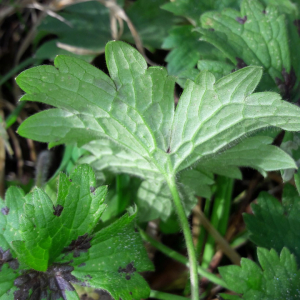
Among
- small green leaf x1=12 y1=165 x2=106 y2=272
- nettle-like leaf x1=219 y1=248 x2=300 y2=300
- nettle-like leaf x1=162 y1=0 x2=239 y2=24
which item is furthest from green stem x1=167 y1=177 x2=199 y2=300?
nettle-like leaf x1=162 y1=0 x2=239 y2=24

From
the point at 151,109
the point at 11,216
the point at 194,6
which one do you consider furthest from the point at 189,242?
the point at 194,6

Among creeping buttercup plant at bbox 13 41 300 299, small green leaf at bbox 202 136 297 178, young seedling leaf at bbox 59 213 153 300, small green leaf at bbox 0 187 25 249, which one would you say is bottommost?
young seedling leaf at bbox 59 213 153 300

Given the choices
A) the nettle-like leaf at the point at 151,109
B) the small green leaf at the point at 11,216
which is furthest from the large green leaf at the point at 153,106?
the small green leaf at the point at 11,216

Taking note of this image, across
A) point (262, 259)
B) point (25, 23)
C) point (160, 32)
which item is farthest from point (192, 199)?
point (25, 23)

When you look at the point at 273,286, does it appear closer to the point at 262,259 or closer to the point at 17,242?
the point at 262,259

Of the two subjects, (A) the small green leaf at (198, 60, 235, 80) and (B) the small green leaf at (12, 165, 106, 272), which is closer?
(B) the small green leaf at (12, 165, 106, 272)

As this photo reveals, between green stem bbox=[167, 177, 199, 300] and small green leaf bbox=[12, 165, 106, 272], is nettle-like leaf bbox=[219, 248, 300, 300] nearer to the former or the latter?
green stem bbox=[167, 177, 199, 300]

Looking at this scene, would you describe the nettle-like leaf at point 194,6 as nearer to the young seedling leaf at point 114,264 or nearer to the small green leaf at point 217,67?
the small green leaf at point 217,67

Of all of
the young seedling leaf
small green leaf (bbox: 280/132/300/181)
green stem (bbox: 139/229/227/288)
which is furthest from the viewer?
green stem (bbox: 139/229/227/288)
